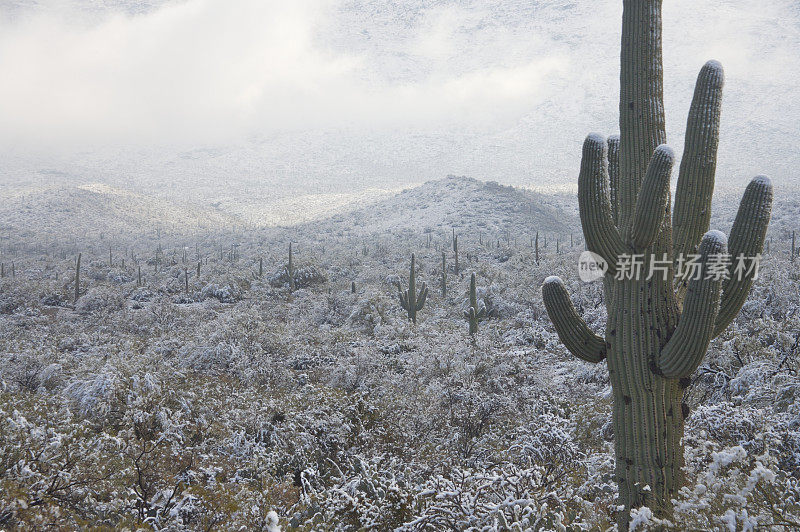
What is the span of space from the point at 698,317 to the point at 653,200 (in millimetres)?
A: 881

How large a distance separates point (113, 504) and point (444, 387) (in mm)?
5375

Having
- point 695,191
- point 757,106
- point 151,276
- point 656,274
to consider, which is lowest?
point 151,276

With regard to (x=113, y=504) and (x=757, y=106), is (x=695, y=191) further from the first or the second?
(x=757, y=106)

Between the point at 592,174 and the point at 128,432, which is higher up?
the point at 592,174

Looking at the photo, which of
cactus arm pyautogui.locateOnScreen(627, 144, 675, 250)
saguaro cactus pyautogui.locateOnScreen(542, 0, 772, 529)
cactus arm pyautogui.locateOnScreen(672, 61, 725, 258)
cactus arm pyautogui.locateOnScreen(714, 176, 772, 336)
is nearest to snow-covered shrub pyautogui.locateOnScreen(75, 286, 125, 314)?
saguaro cactus pyautogui.locateOnScreen(542, 0, 772, 529)

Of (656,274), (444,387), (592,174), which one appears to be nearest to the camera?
(656,274)

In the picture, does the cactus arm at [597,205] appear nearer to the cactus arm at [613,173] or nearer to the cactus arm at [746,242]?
the cactus arm at [613,173]

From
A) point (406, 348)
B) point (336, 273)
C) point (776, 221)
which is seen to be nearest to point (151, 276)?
point (336, 273)

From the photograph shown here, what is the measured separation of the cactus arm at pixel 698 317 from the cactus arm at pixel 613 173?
41.5 inches

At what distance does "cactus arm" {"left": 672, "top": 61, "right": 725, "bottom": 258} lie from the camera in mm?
3939

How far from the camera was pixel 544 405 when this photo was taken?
8.02m

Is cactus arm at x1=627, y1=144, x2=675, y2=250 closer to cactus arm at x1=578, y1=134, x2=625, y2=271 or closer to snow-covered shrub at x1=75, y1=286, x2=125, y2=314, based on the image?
cactus arm at x1=578, y1=134, x2=625, y2=271

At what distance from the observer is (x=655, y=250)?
4.00 meters

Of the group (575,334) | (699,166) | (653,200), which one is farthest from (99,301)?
(699,166)
